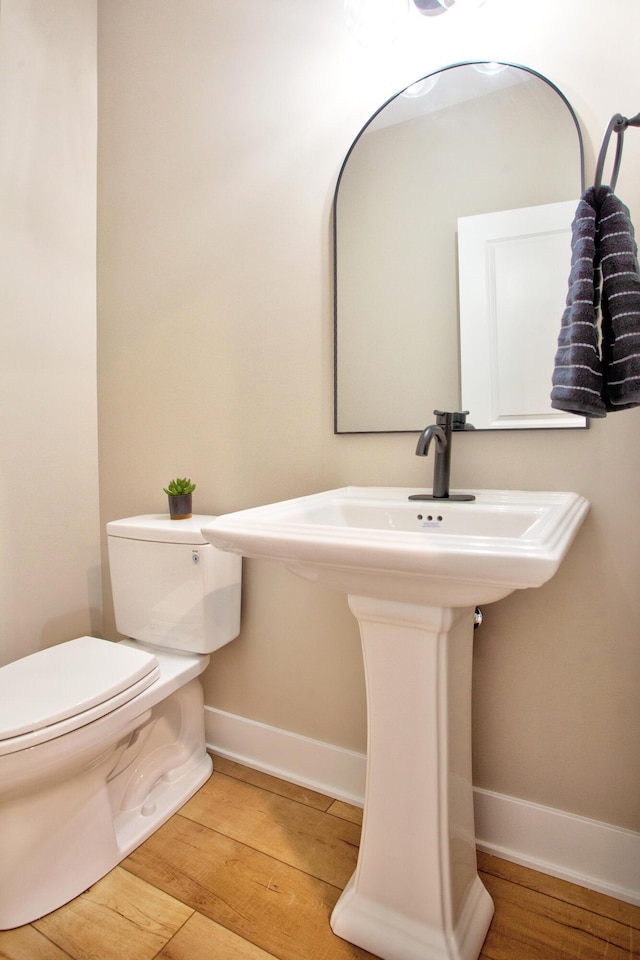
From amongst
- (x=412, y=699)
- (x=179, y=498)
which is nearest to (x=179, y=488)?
(x=179, y=498)

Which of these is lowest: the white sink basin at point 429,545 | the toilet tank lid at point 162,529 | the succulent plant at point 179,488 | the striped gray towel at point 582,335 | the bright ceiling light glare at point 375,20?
the toilet tank lid at point 162,529

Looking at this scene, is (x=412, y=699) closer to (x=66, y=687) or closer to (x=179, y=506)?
(x=66, y=687)

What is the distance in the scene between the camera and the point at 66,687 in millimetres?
1141

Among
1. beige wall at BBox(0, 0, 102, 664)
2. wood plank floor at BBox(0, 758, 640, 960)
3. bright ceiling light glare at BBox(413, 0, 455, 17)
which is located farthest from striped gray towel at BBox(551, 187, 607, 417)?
beige wall at BBox(0, 0, 102, 664)

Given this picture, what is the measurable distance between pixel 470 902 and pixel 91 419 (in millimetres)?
1821

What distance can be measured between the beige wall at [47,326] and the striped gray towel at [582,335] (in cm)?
160

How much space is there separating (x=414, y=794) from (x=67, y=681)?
80cm

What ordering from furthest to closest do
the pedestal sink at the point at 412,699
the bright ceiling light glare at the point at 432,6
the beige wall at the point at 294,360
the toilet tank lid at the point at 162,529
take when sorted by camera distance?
1. the toilet tank lid at the point at 162,529
2. the bright ceiling light glare at the point at 432,6
3. the beige wall at the point at 294,360
4. the pedestal sink at the point at 412,699

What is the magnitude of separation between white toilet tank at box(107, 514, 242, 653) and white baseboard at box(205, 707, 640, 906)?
402mm

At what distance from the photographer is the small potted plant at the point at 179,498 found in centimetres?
157

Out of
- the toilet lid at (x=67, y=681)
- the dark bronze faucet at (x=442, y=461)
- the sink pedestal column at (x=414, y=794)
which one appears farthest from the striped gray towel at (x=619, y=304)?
the toilet lid at (x=67, y=681)

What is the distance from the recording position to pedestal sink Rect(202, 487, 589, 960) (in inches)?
31.9

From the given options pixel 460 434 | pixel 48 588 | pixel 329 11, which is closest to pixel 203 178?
pixel 329 11

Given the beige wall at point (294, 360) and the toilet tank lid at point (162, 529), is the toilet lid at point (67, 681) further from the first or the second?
the beige wall at point (294, 360)
